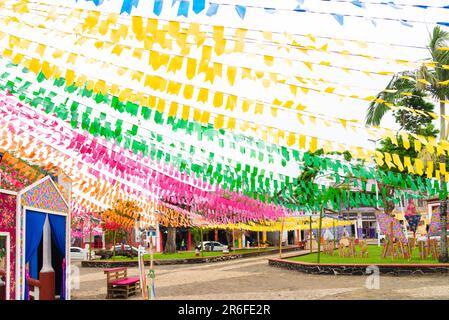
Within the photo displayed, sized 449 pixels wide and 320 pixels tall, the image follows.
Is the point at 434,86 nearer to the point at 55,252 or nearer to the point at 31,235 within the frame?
the point at 55,252

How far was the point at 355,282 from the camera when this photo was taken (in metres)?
14.3

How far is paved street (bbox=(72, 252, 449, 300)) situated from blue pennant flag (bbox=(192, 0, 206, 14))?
387 inches

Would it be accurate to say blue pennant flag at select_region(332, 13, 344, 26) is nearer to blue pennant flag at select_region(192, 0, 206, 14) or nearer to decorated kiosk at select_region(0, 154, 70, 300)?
blue pennant flag at select_region(192, 0, 206, 14)

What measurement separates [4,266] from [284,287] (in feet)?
27.2

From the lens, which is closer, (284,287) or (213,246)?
(284,287)

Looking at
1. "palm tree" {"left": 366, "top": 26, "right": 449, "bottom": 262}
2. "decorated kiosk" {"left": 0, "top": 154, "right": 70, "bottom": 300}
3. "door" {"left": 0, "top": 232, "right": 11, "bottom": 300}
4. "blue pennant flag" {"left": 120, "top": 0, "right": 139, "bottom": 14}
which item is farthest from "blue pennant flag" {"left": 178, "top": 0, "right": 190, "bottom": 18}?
"palm tree" {"left": 366, "top": 26, "right": 449, "bottom": 262}

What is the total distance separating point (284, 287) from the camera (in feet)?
45.2

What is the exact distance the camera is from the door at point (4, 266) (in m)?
7.23

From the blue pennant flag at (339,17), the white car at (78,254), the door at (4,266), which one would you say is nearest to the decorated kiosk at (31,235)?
the door at (4,266)

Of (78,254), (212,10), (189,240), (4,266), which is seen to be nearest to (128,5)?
(212,10)

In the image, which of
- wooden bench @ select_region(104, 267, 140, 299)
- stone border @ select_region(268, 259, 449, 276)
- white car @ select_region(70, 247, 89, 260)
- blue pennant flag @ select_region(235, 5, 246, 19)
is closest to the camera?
blue pennant flag @ select_region(235, 5, 246, 19)

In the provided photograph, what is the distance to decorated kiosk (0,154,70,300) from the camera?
7.34 m

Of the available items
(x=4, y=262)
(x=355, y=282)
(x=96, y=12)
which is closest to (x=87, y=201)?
(x=4, y=262)
